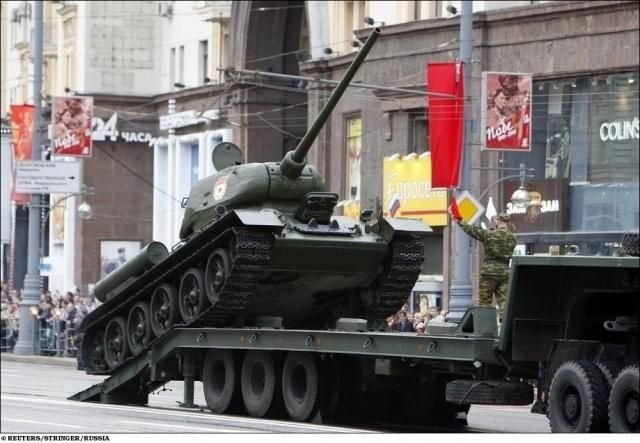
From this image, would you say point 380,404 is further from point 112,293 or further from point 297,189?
point 112,293

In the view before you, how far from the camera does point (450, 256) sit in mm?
38344

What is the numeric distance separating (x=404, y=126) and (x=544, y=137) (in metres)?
5.06

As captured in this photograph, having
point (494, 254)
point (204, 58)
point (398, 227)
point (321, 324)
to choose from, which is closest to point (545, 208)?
point (321, 324)

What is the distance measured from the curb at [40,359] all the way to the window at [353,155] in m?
7.85

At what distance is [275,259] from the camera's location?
71.0ft

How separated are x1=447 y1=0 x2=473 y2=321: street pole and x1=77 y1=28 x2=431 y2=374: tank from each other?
5881 mm

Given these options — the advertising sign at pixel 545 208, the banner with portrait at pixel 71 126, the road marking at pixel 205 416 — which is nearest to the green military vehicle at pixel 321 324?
the road marking at pixel 205 416

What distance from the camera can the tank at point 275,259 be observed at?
21.5 metres

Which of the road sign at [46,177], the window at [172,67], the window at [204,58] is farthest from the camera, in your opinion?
the window at [172,67]

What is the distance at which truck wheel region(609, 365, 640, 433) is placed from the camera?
15.3m

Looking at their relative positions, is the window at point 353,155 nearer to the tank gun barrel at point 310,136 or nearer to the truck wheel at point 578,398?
the tank gun barrel at point 310,136

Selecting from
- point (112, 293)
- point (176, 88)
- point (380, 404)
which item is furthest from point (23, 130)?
point (380, 404)

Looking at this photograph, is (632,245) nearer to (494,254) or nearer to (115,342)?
(494,254)

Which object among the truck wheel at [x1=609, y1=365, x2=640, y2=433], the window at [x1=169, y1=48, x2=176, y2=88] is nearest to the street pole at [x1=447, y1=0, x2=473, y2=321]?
the truck wheel at [x1=609, y1=365, x2=640, y2=433]
